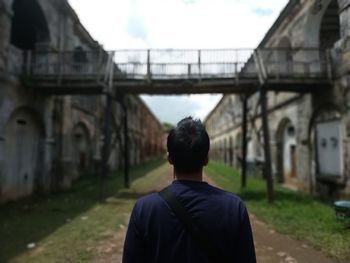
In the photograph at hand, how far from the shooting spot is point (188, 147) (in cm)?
180

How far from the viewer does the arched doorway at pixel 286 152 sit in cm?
1556

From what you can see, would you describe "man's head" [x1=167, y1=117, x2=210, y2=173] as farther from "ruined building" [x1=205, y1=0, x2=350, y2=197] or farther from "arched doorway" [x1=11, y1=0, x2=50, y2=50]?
"arched doorway" [x1=11, y1=0, x2=50, y2=50]

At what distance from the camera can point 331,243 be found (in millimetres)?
6301

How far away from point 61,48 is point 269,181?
10147 millimetres

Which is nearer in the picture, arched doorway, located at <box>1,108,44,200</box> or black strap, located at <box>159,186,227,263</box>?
black strap, located at <box>159,186,227,263</box>

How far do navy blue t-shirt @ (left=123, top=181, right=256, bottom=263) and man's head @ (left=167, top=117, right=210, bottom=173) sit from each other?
0.32 feet

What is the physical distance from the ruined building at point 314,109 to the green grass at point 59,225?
23.3 ft

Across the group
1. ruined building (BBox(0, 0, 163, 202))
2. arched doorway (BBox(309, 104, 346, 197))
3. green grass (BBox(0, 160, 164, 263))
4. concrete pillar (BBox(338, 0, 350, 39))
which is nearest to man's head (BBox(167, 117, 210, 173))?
green grass (BBox(0, 160, 164, 263))

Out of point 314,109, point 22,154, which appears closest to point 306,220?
point 314,109

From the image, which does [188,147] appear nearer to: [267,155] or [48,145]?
[267,155]

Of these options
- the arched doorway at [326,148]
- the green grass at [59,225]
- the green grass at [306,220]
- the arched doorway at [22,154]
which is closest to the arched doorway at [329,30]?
the arched doorway at [326,148]

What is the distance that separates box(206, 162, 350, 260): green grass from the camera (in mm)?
6248

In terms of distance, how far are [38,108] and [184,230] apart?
12013 millimetres

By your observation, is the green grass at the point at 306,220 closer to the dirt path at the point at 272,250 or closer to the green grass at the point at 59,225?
the dirt path at the point at 272,250
